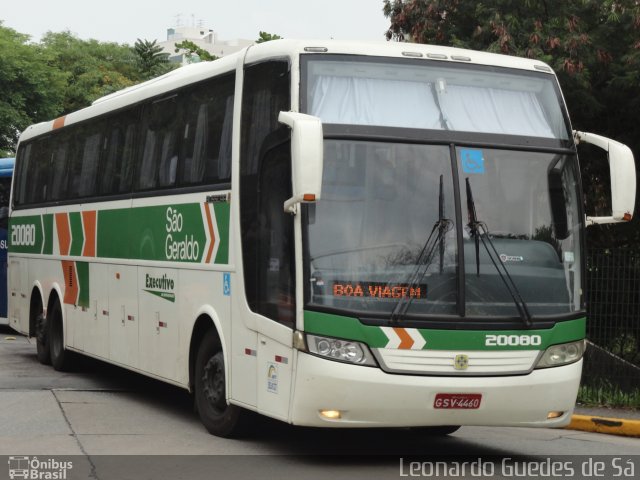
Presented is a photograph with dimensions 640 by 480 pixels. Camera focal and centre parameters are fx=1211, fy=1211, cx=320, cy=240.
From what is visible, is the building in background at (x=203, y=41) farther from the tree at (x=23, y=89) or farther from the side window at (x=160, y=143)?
the side window at (x=160, y=143)

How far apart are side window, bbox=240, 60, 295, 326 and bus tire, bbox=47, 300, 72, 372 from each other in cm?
682

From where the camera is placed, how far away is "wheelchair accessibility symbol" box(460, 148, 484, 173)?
937 cm

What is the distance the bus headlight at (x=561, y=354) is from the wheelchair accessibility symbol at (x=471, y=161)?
1.50 m

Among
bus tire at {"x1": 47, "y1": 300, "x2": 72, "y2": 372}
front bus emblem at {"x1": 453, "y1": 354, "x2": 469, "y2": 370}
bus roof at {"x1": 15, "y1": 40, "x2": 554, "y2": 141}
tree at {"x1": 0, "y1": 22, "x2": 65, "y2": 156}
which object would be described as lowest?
bus tire at {"x1": 47, "y1": 300, "x2": 72, "y2": 372}

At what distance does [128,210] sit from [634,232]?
26.1 ft

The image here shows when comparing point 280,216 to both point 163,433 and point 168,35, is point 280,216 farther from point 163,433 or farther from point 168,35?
point 168,35

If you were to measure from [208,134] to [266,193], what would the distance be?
1.74 meters

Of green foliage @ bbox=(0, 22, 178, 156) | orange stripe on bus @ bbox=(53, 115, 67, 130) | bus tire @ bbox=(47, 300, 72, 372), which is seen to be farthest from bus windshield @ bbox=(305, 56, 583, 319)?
green foliage @ bbox=(0, 22, 178, 156)

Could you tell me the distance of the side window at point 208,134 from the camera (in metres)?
10.7

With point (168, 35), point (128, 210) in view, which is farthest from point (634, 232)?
point (168, 35)

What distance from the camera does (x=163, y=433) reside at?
1090cm

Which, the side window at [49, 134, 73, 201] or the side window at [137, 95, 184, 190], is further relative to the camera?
the side window at [49, 134, 73, 201]

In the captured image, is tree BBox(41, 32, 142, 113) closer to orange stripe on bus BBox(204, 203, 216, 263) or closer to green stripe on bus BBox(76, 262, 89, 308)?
green stripe on bus BBox(76, 262, 89, 308)

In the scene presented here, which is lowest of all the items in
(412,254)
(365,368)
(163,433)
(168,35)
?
(163,433)
